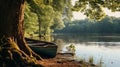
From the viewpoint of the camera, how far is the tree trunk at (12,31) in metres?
14.3

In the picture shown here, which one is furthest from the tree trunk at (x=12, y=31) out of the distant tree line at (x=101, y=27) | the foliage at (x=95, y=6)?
the distant tree line at (x=101, y=27)

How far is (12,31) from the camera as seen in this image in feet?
51.3

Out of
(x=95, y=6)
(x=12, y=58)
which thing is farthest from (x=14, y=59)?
(x=95, y=6)

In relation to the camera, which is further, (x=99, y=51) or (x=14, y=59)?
(x=99, y=51)

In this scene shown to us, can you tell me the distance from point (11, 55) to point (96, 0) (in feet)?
26.1

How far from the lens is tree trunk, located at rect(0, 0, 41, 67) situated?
14.3 m

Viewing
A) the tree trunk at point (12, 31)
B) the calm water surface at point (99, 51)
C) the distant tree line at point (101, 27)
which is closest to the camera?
the tree trunk at point (12, 31)

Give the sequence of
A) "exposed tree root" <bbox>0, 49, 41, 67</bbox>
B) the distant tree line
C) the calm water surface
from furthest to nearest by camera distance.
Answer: the distant tree line → the calm water surface → "exposed tree root" <bbox>0, 49, 41, 67</bbox>

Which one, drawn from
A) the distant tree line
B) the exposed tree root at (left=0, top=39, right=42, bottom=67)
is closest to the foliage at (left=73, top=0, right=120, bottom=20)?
the exposed tree root at (left=0, top=39, right=42, bottom=67)

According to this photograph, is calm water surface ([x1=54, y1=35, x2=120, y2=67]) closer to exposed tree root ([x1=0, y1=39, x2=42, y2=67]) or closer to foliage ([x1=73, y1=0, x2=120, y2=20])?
foliage ([x1=73, y1=0, x2=120, y2=20])

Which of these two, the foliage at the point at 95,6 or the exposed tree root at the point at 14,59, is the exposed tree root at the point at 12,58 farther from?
the foliage at the point at 95,6

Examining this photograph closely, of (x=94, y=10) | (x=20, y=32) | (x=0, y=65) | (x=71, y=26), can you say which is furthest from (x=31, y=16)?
(x=71, y=26)

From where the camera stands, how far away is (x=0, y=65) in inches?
518

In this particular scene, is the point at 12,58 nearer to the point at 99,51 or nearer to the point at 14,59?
the point at 14,59
